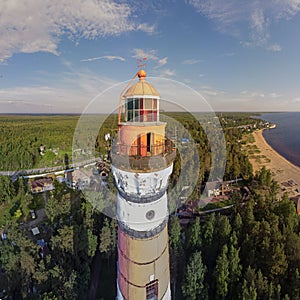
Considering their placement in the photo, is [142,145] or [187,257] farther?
[187,257]

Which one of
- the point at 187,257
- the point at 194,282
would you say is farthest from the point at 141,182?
the point at 187,257

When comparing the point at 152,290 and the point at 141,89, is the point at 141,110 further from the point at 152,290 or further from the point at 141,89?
the point at 152,290

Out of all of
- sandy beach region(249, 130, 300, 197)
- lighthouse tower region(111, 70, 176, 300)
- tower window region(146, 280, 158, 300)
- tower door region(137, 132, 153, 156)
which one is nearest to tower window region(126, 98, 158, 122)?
lighthouse tower region(111, 70, 176, 300)

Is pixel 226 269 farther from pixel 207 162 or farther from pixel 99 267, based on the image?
pixel 207 162

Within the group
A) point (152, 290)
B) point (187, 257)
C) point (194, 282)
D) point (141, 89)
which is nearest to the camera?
point (141, 89)

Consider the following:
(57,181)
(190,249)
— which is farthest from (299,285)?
(57,181)

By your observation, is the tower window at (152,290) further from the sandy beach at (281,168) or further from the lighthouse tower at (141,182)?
the sandy beach at (281,168)

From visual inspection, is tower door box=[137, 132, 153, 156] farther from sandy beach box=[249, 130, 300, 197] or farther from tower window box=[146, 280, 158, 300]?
sandy beach box=[249, 130, 300, 197]
